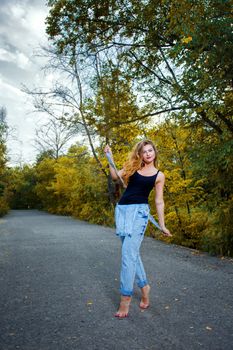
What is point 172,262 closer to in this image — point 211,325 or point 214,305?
point 214,305

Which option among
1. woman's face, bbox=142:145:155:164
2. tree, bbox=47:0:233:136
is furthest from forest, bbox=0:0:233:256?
woman's face, bbox=142:145:155:164

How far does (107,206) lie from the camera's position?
23.0 m

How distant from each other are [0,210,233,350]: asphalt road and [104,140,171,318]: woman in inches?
14.1

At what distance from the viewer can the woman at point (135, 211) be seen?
3.61m

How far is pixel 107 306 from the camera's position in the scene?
397 cm

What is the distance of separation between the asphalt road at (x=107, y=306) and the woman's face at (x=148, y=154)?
179 centimetres

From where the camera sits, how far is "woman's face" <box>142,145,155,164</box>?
3.83 metres

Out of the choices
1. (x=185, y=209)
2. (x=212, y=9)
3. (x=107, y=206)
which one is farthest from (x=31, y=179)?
(x=212, y=9)

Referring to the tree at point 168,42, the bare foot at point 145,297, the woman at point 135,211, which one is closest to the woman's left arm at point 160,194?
the woman at point 135,211

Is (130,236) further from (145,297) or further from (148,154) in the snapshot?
(148,154)

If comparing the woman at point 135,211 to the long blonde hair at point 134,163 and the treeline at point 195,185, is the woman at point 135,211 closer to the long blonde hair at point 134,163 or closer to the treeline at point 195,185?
the long blonde hair at point 134,163

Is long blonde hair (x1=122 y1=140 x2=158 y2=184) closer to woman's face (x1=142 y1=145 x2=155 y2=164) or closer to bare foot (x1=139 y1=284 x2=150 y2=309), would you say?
woman's face (x1=142 y1=145 x2=155 y2=164)

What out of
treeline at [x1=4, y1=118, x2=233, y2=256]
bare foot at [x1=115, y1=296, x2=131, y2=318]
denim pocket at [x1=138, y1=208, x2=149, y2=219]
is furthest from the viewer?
treeline at [x1=4, y1=118, x2=233, y2=256]

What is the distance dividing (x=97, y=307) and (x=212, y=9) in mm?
5947
